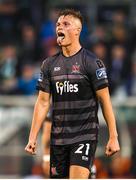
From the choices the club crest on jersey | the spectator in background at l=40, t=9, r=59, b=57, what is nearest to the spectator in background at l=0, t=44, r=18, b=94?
the spectator in background at l=40, t=9, r=59, b=57

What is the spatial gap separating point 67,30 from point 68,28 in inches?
0.9

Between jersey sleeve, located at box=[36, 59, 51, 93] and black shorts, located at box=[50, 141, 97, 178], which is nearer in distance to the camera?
black shorts, located at box=[50, 141, 97, 178]

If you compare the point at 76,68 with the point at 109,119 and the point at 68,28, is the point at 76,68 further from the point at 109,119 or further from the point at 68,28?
the point at 109,119

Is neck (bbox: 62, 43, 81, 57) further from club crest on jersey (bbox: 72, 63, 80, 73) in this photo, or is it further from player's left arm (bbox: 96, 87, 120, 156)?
player's left arm (bbox: 96, 87, 120, 156)

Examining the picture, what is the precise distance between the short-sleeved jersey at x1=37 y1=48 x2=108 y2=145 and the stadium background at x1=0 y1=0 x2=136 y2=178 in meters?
3.08

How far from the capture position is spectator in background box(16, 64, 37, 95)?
13750mm

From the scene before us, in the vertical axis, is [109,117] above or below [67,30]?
below

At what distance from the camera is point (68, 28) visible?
8273mm

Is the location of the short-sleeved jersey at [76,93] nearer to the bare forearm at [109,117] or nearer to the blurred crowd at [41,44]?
the bare forearm at [109,117]

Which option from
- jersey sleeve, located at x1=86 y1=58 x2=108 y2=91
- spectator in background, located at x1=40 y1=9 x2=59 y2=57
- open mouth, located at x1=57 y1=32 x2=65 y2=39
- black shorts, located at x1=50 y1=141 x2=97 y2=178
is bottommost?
black shorts, located at x1=50 y1=141 x2=97 y2=178

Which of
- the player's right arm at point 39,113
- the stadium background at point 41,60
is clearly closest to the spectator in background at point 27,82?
the stadium background at point 41,60

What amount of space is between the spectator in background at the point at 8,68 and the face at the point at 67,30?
5791 millimetres

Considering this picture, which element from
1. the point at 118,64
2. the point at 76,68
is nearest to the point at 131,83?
the point at 118,64

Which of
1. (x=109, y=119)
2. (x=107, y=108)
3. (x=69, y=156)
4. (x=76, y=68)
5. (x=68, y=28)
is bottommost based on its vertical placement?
(x=69, y=156)
